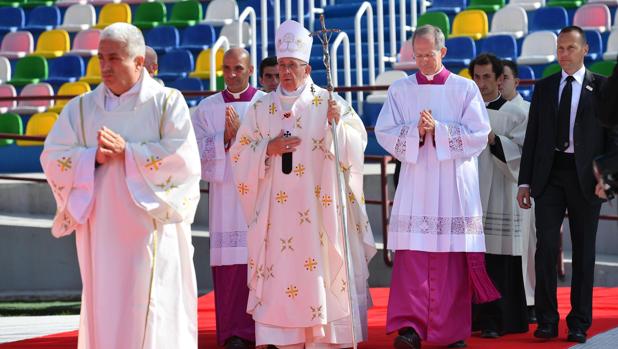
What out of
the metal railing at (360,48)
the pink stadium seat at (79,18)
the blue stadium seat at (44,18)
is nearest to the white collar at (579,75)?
the metal railing at (360,48)

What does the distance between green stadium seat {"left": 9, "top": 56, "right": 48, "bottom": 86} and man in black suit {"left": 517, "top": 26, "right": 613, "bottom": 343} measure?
10.6 meters

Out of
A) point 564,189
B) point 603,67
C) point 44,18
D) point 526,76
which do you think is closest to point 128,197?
point 564,189

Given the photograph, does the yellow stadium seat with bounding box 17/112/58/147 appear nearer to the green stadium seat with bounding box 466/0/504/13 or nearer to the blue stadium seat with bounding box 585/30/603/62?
the green stadium seat with bounding box 466/0/504/13

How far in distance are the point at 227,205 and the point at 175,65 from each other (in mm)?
8432

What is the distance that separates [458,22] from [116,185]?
31.4 ft

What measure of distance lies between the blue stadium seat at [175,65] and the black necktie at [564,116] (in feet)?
29.6

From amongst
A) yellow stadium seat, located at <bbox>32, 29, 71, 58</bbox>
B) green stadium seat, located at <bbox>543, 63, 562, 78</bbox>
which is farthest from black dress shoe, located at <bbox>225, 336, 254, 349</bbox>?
yellow stadium seat, located at <bbox>32, 29, 71, 58</bbox>

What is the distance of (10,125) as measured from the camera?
15664mm

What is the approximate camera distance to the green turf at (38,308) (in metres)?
11.2

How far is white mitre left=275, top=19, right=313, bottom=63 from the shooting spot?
7.50 meters

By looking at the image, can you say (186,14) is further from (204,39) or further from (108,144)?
(108,144)

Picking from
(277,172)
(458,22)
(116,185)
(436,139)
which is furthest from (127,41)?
(458,22)

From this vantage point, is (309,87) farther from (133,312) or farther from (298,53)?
(133,312)

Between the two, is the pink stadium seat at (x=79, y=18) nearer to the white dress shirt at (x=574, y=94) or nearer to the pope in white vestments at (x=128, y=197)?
the white dress shirt at (x=574, y=94)
